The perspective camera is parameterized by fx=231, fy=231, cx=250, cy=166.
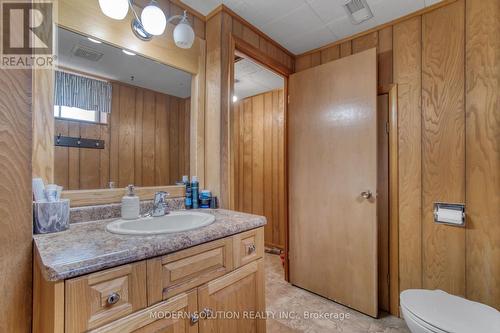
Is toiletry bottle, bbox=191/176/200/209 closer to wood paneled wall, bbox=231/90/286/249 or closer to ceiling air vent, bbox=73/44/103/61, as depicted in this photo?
ceiling air vent, bbox=73/44/103/61

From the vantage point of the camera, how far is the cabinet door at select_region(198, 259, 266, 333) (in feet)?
3.07

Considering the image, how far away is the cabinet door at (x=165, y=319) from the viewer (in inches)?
27.8

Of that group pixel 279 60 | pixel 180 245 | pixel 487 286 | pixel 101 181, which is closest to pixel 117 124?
pixel 101 181

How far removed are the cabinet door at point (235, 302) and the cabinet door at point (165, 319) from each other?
4 centimetres

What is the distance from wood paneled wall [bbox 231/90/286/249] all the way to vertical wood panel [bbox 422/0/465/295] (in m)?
1.70

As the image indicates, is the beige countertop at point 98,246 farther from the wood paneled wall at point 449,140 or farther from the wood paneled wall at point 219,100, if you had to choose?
the wood paneled wall at point 449,140

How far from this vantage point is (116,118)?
4.19ft

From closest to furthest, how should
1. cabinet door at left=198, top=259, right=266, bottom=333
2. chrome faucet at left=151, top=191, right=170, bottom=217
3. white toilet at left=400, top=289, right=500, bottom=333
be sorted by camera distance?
cabinet door at left=198, top=259, right=266, bottom=333
white toilet at left=400, top=289, right=500, bottom=333
chrome faucet at left=151, top=191, right=170, bottom=217

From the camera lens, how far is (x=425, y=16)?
1659 mm

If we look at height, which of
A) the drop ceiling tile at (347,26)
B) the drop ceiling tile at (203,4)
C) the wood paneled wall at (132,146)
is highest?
the drop ceiling tile at (347,26)

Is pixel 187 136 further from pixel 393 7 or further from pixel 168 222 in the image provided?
pixel 393 7

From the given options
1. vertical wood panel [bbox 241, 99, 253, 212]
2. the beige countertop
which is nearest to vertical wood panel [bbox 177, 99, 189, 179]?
the beige countertop

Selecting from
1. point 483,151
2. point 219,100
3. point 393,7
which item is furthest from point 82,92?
point 483,151

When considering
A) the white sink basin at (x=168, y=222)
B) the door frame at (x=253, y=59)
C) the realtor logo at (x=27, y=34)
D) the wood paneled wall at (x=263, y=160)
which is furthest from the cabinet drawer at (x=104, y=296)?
the wood paneled wall at (x=263, y=160)
